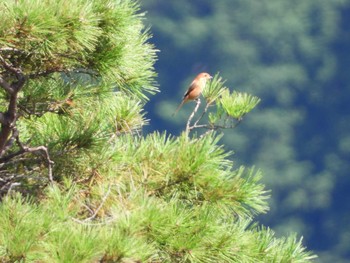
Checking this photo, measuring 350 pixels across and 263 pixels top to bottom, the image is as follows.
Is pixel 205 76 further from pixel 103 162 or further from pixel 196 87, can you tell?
pixel 103 162

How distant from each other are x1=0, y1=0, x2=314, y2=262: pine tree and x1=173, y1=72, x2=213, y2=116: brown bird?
3.9 inches

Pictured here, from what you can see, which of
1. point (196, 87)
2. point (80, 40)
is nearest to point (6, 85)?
point (80, 40)

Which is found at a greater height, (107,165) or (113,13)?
(113,13)

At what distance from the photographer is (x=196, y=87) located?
246 cm

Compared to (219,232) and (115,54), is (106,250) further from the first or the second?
(115,54)

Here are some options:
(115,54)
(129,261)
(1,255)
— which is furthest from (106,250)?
(115,54)

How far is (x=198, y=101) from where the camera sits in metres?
2.33

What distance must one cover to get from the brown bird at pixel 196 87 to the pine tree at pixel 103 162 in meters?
0.10

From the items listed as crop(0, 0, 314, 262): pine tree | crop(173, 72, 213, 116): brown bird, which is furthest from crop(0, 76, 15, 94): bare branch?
crop(173, 72, 213, 116): brown bird

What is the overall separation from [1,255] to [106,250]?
21cm

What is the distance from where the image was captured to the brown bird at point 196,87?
245 centimetres

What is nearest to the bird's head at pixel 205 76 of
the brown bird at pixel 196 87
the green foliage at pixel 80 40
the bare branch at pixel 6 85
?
the brown bird at pixel 196 87

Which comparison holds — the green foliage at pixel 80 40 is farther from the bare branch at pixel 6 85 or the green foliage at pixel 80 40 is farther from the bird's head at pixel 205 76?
the bird's head at pixel 205 76

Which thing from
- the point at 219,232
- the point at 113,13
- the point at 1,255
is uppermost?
the point at 113,13
